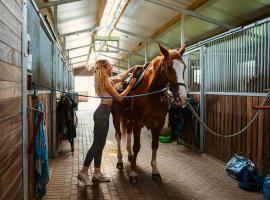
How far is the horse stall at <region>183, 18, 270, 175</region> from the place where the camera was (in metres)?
3.54

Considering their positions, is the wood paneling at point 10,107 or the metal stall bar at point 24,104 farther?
the metal stall bar at point 24,104

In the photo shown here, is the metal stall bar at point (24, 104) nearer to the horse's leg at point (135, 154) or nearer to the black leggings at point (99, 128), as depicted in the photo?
the black leggings at point (99, 128)

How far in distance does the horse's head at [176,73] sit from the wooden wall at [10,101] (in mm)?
1679

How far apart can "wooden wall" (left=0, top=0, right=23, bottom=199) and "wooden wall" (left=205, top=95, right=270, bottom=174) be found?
9.09 feet

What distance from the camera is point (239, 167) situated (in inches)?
141

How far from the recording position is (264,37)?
351 cm

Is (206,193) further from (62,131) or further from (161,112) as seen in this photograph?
(62,131)

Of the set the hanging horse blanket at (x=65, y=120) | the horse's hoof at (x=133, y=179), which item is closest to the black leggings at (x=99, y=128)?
the horse's hoof at (x=133, y=179)

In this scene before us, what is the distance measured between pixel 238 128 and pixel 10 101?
3.28 metres

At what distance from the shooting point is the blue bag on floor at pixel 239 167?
3.51 meters

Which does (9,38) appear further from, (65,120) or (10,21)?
(65,120)

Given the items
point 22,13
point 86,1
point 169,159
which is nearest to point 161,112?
point 169,159

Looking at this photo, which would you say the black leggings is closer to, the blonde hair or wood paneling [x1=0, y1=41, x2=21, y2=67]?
the blonde hair

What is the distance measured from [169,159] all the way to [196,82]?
1745mm
